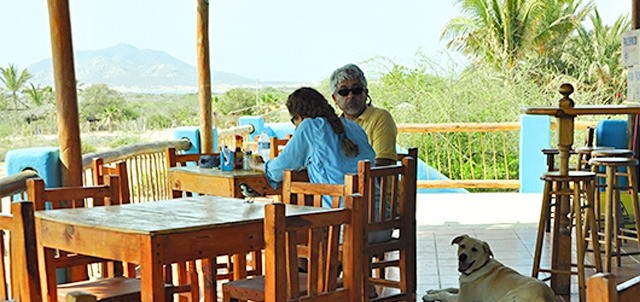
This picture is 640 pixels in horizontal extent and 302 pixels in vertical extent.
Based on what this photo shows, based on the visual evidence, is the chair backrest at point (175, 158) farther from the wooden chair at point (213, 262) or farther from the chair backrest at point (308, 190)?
the chair backrest at point (308, 190)

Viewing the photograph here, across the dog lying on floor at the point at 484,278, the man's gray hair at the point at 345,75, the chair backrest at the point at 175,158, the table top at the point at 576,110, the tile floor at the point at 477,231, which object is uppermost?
the man's gray hair at the point at 345,75

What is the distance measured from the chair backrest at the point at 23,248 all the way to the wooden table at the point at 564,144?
2838mm

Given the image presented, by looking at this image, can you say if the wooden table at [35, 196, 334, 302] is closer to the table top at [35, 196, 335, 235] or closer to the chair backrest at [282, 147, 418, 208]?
the table top at [35, 196, 335, 235]

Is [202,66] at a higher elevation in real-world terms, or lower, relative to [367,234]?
higher

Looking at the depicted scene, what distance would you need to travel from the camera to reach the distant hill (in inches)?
1780

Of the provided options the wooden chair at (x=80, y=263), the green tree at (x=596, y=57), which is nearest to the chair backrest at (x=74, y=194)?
the wooden chair at (x=80, y=263)

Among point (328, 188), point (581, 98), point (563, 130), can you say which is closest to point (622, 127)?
point (563, 130)

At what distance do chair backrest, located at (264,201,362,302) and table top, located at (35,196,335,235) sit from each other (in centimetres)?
9

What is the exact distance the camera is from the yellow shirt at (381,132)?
16.0 feet

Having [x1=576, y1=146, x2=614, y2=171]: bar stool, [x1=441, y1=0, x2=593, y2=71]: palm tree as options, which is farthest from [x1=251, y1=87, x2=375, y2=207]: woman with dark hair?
[x1=441, y1=0, x2=593, y2=71]: palm tree

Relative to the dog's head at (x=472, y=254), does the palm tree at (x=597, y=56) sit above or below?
above

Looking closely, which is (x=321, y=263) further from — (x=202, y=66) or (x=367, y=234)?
(x=202, y=66)

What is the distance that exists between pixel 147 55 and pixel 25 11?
669 cm

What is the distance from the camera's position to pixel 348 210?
9.16ft
